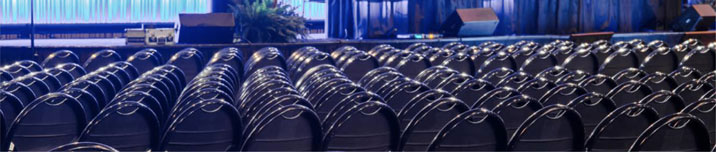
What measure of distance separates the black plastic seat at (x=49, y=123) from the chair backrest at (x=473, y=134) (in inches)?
71.9

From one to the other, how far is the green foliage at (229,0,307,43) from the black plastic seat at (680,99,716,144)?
7.62m

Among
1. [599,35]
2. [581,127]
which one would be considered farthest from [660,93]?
[599,35]

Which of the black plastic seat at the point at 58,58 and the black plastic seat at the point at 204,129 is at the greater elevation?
the black plastic seat at the point at 58,58

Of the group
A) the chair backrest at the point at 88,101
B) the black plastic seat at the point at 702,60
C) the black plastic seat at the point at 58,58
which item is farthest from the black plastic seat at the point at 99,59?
the black plastic seat at the point at 702,60

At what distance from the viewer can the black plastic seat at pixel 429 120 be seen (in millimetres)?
4016

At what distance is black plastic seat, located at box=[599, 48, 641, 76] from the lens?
812cm

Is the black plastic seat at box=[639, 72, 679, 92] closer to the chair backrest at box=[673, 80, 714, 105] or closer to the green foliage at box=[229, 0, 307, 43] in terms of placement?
the chair backrest at box=[673, 80, 714, 105]

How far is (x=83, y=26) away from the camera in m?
16.1

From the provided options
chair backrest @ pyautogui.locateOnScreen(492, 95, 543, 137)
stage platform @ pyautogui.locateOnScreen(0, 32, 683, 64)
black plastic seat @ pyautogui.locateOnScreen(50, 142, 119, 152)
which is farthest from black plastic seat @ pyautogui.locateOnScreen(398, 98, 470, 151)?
stage platform @ pyautogui.locateOnScreen(0, 32, 683, 64)

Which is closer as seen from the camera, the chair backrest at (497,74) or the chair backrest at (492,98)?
the chair backrest at (492,98)

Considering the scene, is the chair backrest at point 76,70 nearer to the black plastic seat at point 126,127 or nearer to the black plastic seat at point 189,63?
the black plastic seat at point 189,63

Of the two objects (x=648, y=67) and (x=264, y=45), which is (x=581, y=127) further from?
(x=264, y=45)

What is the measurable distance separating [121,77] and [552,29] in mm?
11480

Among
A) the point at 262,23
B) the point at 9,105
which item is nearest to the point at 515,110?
the point at 9,105
